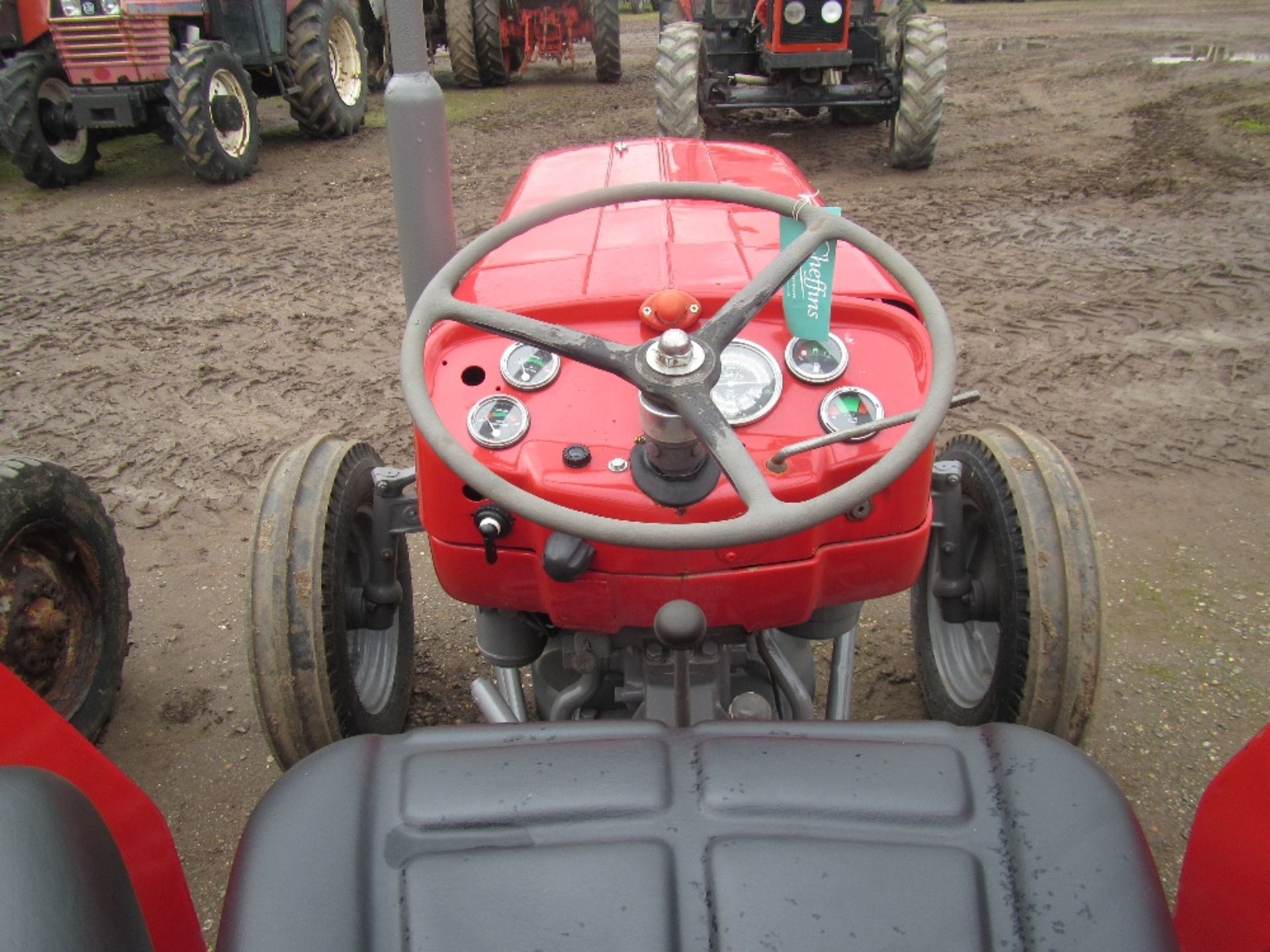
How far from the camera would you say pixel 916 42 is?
6.36 m

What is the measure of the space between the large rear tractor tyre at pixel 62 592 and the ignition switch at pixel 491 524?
3.76 feet

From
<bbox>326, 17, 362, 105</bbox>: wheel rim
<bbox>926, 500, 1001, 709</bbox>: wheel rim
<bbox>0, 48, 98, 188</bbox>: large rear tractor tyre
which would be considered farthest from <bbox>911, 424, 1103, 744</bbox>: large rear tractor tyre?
<bbox>326, 17, 362, 105</bbox>: wheel rim

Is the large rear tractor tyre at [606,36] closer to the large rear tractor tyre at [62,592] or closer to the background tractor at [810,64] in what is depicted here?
the background tractor at [810,64]

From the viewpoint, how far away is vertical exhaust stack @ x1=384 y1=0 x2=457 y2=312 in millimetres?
1938

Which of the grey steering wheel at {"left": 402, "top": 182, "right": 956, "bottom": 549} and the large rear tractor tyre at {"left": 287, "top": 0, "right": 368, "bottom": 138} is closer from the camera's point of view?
the grey steering wheel at {"left": 402, "top": 182, "right": 956, "bottom": 549}

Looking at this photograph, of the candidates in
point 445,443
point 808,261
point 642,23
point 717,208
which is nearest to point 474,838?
point 445,443

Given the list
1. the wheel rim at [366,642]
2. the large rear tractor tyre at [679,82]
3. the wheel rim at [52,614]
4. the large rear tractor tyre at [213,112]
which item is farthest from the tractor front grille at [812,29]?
the wheel rim at [52,614]

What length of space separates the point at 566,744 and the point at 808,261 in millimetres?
810

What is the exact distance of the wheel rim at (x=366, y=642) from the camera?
2.14 m

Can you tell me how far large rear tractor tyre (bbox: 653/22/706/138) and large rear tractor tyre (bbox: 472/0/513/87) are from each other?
4.24 metres

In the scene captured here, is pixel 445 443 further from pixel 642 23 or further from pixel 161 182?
pixel 642 23

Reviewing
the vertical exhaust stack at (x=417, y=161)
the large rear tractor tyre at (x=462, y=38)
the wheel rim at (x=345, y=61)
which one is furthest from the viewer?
the large rear tractor tyre at (x=462, y=38)

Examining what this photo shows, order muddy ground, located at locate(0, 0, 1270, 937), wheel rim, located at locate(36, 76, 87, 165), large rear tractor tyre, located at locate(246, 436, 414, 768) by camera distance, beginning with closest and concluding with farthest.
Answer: large rear tractor tyre, located at locate(246, 436, 414, 768) < muddy ground, located at locate(0, 0, 1270, 937) < wheel rim, located at locate(36, 76, 87, 165)

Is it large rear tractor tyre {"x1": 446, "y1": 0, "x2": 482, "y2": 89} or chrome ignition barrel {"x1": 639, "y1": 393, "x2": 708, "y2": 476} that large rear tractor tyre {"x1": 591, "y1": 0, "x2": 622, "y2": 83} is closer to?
large rear tractor tyre {"x1": 446, "y1": 0, "x2": 482, "y2": 89}
